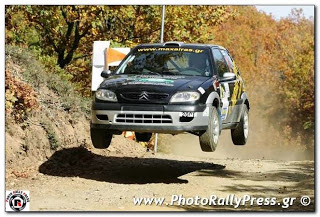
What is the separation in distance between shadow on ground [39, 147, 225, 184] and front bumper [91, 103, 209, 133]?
110 inches

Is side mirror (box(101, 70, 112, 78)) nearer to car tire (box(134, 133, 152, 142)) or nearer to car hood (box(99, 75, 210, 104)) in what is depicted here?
car hood (box(99, 75, 210, 104))

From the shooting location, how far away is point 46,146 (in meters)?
13.9

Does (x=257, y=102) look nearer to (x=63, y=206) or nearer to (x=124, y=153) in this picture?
(x=124, y=153)

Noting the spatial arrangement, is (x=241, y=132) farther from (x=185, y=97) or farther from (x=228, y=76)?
(x=185, y=97)

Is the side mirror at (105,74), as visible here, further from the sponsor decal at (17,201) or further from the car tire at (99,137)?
the sponsor decal at (17,201)

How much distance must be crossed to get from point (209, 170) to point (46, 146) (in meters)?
3.43

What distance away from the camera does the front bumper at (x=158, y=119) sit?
989 centimetres

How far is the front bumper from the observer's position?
989 cm

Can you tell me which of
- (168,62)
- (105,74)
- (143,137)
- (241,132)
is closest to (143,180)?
(143,137)

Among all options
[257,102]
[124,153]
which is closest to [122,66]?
[124,153]

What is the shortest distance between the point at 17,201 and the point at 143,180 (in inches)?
115

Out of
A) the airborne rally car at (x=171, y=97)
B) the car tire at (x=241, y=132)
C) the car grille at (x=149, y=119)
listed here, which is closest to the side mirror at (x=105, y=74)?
the airborne rally car at (x=171, y=97)

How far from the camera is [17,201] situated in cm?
1059

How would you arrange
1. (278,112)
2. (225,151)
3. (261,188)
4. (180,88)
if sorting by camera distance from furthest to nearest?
(278,112)
(225,151)
(261,188)
(180,88)
